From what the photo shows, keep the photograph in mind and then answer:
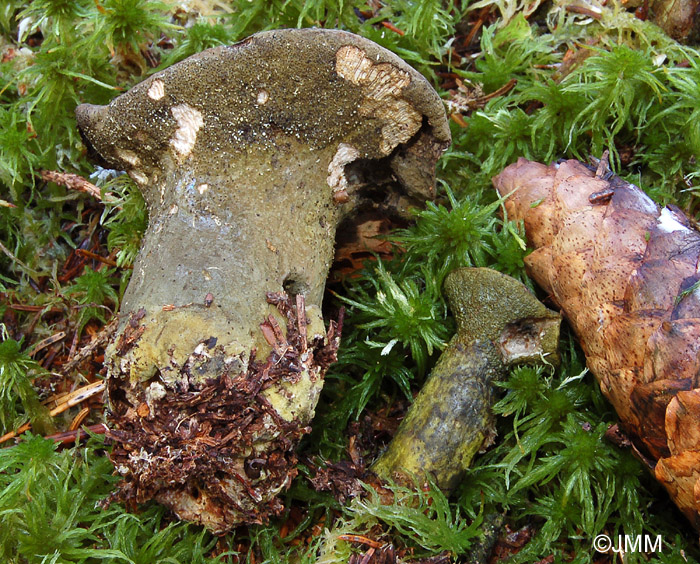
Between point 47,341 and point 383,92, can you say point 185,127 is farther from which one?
point 47,341

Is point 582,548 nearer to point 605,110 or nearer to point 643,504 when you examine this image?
point 643,504

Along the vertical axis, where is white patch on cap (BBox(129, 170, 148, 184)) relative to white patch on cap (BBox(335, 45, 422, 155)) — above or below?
below

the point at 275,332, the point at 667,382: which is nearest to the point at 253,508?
the point at 275,332

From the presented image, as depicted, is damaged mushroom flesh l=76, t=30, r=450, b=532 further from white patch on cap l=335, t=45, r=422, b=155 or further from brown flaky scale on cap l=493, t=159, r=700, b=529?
brown flaky scale on cap l=493, t=159, r=700, b=529

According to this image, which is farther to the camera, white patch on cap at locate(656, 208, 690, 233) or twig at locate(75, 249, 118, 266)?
twig at locate(75, 249, 118, 266)

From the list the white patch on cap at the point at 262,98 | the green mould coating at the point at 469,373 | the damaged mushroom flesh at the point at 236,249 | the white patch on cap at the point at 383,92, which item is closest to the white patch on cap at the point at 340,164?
the damaged mushroom flesh at the point at 236,249

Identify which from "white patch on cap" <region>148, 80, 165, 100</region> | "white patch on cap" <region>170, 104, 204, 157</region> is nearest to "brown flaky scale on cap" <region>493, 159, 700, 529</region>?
"white patch on cap" <region>170, 104, 204, 157</region>

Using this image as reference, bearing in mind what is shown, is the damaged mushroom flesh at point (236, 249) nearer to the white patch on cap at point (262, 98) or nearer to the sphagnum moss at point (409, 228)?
the white patch on cap at point (262, 98)
